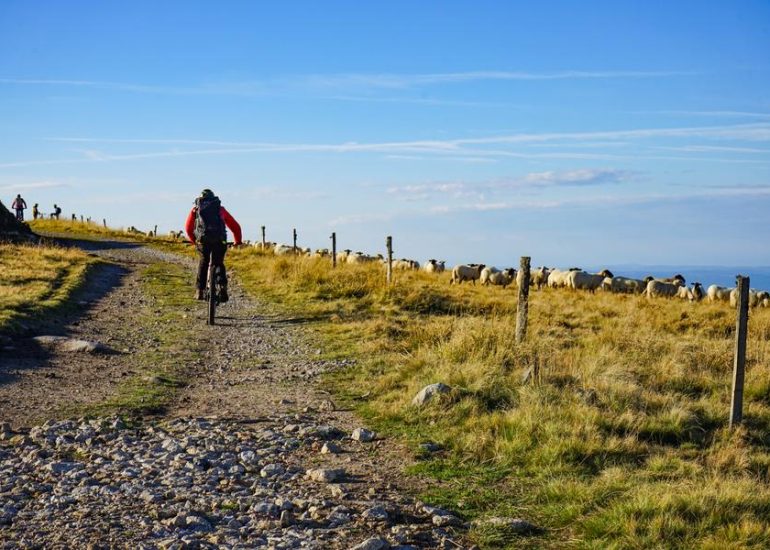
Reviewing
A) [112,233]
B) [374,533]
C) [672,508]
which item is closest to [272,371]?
[374,533]

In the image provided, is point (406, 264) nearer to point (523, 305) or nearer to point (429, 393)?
point (523, 305)

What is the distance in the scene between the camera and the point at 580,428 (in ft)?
22.5

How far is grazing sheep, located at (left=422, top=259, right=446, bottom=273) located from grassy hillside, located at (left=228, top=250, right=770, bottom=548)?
2176 centimetres

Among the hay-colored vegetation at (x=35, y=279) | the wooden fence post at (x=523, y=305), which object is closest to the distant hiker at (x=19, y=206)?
the hay-colored vegetation at (x=35, y=279)

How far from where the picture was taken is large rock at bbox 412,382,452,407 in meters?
7.90

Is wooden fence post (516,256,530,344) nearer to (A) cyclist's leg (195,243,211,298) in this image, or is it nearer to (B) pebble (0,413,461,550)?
(B) pebble (0,413,461,550)

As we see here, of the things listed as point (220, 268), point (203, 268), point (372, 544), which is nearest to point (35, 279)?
point (203, 268)

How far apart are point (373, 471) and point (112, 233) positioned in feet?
153

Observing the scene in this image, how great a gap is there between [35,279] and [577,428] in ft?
54.6

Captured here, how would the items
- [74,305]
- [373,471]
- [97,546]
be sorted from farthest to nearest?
[74,305], [373,471], [97,546]

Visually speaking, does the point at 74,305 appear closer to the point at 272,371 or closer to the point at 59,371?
the point at 59,371

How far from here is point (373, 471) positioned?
6.07m

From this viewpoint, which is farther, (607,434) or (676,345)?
(676,345)

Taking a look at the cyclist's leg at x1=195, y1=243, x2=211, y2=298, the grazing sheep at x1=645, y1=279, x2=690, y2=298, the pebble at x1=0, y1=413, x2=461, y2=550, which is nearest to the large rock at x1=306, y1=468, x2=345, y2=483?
the pebble at x1=0, y1=413, x2=461, y2=550
